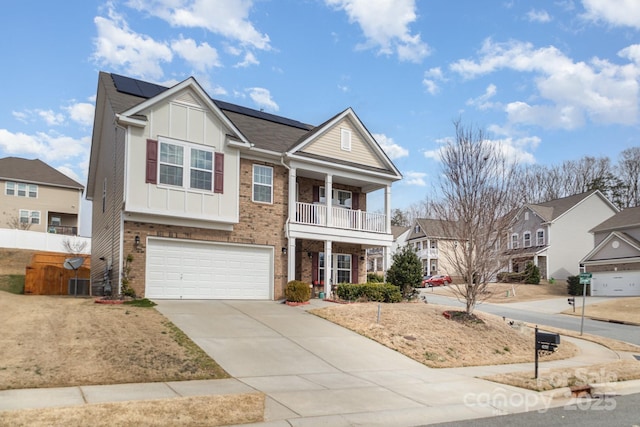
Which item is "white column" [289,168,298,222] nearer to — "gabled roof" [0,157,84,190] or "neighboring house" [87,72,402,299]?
"neighboring house" [87,72,402,299]

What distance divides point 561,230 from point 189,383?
46.0m

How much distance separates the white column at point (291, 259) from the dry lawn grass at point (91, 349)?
23.5ft

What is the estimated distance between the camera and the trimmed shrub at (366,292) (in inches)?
767

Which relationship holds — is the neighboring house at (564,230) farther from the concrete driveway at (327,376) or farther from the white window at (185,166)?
the concrete driveway at (327,376)

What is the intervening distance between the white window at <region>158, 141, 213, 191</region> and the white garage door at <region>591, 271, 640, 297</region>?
30.8 metres

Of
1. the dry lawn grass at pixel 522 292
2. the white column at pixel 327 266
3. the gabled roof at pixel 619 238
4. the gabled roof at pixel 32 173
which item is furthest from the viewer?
the gabled roof at pixel 32 173

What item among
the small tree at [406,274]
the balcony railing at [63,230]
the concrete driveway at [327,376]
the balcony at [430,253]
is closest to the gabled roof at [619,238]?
the balcony at [430,253]

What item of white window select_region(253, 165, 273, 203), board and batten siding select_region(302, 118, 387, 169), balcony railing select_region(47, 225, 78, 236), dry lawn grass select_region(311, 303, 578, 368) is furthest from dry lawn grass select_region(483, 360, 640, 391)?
balcony railing select_region(47, 225, 78, 236)

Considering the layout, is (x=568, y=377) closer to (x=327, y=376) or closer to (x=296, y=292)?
(x=327, y=376)

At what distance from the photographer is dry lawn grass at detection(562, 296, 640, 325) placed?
2720cm

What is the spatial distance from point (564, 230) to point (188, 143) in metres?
40.7

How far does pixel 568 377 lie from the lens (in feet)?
35.3

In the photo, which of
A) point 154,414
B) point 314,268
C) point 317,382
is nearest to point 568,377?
point 317,382

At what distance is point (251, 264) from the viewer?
64.3ft
